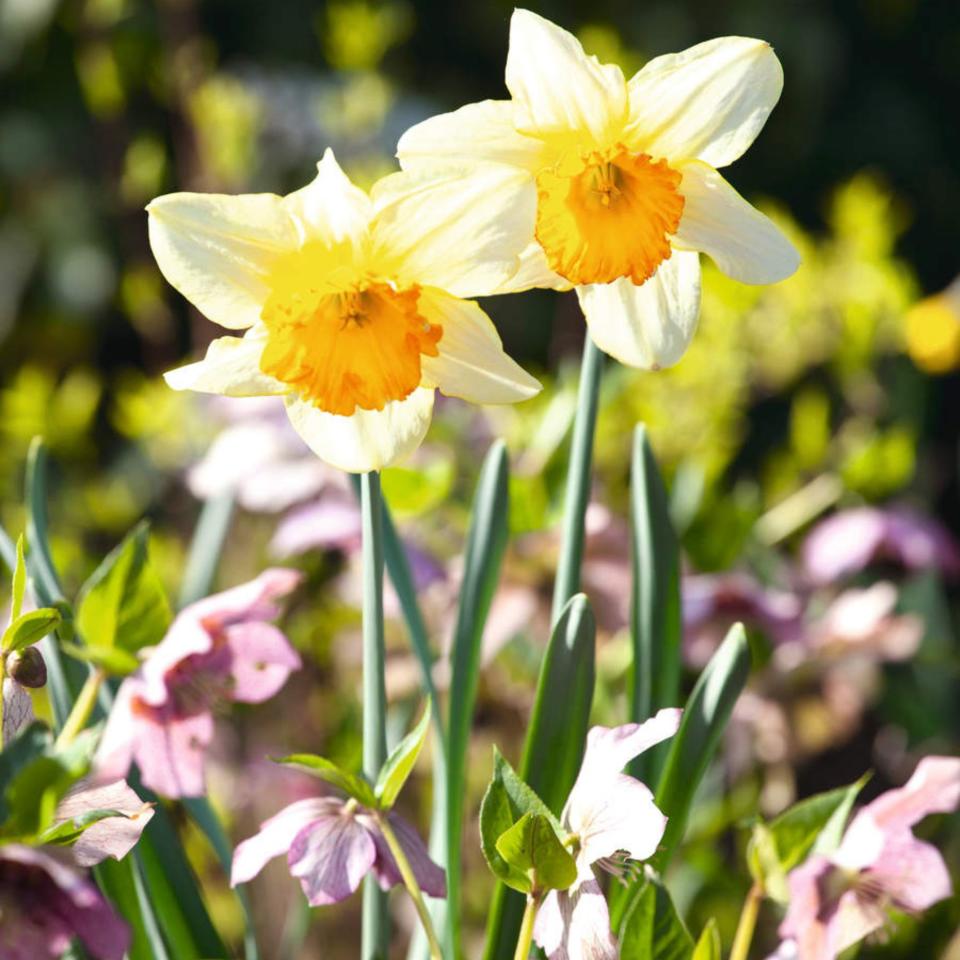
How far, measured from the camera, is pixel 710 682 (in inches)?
18.7

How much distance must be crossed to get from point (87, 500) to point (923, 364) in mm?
904

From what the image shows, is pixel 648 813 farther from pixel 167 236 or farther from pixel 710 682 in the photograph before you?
pixel 167 236

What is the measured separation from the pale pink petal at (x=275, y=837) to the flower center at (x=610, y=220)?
198 millimetres

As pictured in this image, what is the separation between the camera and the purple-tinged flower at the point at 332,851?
39 centimetres

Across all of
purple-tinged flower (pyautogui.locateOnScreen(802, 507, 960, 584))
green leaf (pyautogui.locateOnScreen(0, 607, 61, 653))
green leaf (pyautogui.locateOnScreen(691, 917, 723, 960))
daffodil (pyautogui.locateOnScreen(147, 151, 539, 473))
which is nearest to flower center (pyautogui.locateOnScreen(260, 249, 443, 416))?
daffodil (pyautogui.locateOnScreen(147, 151, 539, 473))

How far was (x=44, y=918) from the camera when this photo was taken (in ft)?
1.08

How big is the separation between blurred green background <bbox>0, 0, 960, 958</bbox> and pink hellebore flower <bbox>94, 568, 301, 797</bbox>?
0.81ft

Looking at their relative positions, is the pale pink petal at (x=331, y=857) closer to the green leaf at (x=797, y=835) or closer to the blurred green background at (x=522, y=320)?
the green leaf at (x=797, y=835)

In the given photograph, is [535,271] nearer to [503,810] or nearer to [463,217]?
[463,217]

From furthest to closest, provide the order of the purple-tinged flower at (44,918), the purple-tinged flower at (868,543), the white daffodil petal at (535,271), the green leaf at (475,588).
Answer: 1. the purple-tinged flower at (868,543)
2. the green leaf at (475,588)
3. the white daffodil petal at (535,271)
4. the purple-tinged flower at (44,918)

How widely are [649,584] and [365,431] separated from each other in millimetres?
162

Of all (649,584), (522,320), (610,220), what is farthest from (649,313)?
(522,320)

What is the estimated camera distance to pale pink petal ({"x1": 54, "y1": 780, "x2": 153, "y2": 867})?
0.37 meters

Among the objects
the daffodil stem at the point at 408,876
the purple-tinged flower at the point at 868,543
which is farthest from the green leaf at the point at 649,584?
the purple-tinged flower at the point at 868,543
